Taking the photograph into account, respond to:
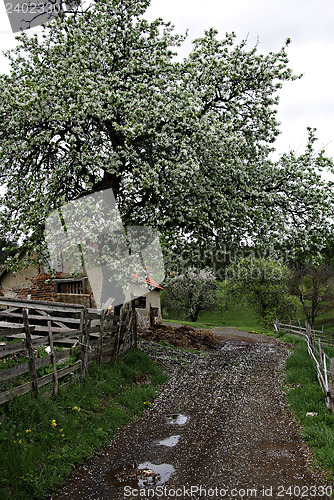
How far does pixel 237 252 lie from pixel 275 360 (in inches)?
258

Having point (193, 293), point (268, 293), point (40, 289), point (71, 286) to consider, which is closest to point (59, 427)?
point (71, 286)

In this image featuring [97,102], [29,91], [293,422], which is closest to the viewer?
[293,422]

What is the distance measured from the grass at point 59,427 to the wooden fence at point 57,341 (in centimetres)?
40

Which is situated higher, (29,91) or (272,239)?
(29,91)

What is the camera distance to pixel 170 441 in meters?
8.14

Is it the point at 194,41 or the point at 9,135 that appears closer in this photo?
the point at 9,135

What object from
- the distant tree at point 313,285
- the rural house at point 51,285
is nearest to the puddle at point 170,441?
the rural house at point 51,285

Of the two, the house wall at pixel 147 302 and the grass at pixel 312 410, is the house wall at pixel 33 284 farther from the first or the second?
the grass at pixel 312 410

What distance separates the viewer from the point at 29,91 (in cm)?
1327

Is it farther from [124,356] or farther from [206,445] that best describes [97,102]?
[206,445]

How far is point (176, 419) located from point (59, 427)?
3.27 meters

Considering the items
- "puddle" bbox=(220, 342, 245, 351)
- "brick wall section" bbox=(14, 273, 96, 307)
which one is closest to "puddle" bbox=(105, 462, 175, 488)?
"brick wall section" bbox=(14, 273, 96, 307)

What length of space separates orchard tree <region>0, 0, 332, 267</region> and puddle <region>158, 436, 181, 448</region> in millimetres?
6311

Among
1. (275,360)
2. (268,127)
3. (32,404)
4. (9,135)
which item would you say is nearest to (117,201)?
(9,135)
